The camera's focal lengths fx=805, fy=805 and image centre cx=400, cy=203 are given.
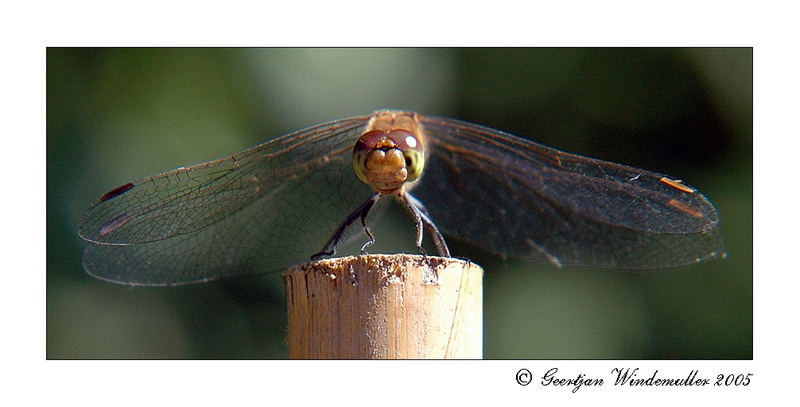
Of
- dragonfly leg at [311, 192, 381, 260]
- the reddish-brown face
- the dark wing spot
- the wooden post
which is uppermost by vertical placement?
the reddish-brown face

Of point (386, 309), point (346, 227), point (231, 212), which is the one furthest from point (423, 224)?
point (386, 309)

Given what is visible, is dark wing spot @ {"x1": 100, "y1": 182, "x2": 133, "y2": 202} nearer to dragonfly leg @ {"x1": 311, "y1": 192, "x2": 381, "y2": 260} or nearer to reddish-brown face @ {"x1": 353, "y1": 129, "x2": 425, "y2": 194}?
dragonfly leg @ {"x1": 311, "y1": 192, "x2": 381, "y2": 260}

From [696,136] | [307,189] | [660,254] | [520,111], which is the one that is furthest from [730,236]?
[307,189]

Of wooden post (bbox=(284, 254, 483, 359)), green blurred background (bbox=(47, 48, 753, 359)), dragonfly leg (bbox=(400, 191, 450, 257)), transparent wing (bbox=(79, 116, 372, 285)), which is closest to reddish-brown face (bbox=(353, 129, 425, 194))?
dragonfly leg (bbox=(400, 191, 450, 257))

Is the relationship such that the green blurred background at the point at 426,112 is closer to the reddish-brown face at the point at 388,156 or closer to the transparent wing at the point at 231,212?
the transparent wing at the point at 231,212

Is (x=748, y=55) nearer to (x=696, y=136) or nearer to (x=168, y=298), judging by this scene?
(x=696, y=136)

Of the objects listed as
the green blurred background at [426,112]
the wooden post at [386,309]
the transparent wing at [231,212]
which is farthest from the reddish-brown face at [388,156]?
the green blurred background at [426,112]
